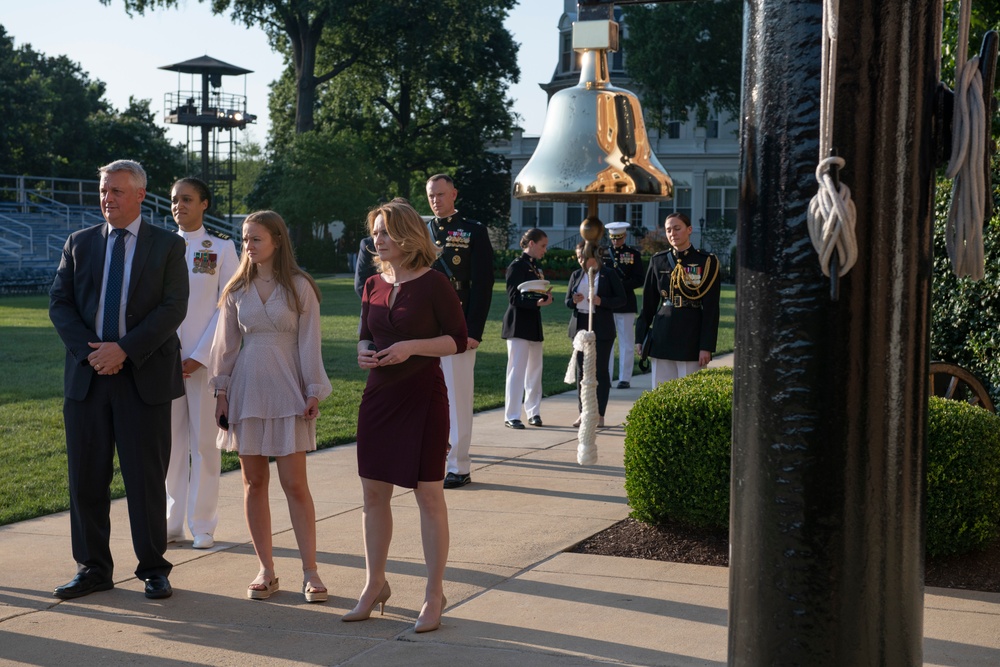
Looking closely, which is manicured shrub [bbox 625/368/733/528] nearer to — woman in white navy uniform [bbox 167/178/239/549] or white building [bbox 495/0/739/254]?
woman in white navy uniform [bbox 167/178/239/549]

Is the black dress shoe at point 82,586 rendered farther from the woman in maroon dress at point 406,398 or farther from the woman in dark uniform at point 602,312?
the woman in dark uniform at point 602,312

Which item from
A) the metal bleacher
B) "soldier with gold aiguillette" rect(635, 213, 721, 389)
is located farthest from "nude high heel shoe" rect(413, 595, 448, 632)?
the metal bleacher

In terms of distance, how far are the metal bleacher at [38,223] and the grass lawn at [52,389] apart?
6.62 m

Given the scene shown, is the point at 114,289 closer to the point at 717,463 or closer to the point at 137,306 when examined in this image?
the point at 137,306

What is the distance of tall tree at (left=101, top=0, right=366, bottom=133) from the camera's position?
154 feet

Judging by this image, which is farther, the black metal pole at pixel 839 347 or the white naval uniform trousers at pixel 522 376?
the white naval uniform trousers at pixel 522 376

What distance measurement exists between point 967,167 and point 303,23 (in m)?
48.4

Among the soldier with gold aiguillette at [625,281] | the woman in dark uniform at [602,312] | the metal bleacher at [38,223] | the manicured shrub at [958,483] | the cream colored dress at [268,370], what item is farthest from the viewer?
the metal bleacher at [38,223]

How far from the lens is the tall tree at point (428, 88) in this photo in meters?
49.3

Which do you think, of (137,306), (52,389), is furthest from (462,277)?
(52,389)

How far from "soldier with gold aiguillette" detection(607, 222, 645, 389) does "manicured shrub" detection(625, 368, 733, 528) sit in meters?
5.08

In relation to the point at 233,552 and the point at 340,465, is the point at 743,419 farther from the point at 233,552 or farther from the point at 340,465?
the point at 340,465

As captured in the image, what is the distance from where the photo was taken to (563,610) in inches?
211

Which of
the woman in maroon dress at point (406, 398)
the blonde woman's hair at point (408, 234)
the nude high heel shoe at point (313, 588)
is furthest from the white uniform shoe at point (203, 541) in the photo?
the blonde woman's hair at point (408, 234)
